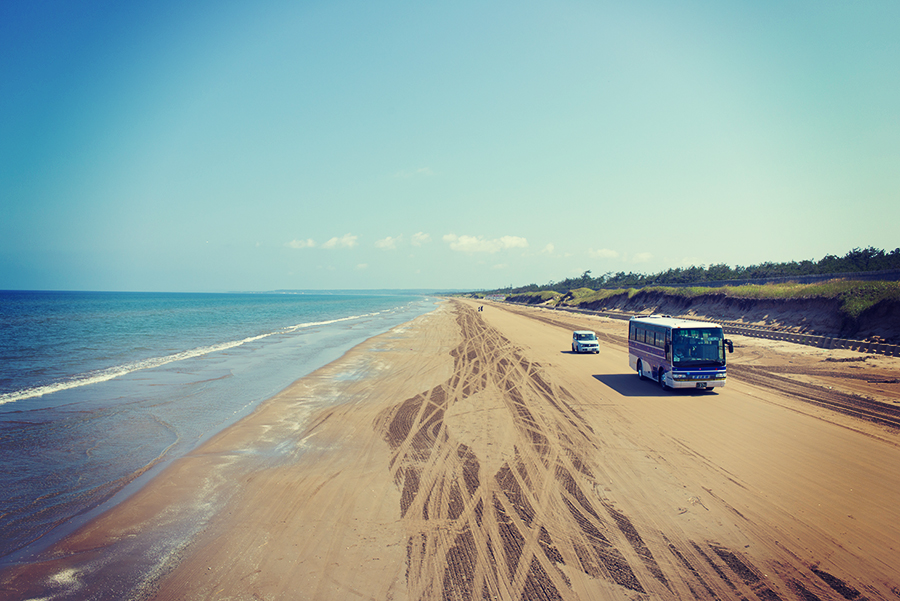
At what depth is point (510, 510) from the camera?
8.13m

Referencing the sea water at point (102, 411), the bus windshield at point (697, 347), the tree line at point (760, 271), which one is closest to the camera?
the sea water at point (102, 411)

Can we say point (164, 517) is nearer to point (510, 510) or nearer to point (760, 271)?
point (510, 510)

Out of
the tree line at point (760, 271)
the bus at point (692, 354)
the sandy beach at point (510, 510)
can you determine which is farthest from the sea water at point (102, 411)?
the tree line at point (760, 271)

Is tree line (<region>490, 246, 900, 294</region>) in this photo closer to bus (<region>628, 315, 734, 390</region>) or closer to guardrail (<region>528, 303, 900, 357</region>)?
guardrail (<region>528, 303, 900, 357</region>)

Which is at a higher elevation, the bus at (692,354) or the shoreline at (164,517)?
the bus at (692,354)

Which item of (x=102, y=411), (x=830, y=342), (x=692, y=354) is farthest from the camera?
(x=830, y=342)

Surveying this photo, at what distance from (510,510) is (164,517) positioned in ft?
24.3

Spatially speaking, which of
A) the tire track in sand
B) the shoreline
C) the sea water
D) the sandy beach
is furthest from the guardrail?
the sea water

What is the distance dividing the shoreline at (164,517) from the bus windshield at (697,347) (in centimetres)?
1532

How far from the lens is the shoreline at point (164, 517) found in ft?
21.0

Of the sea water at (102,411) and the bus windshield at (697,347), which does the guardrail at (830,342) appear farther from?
the sea water at (102,411)

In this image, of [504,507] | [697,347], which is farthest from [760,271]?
[504,507]

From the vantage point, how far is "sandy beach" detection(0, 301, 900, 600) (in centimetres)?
615

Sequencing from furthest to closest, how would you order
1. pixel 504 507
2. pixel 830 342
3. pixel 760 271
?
pixel 760 271, pixel 830 342, pixel 504 507
